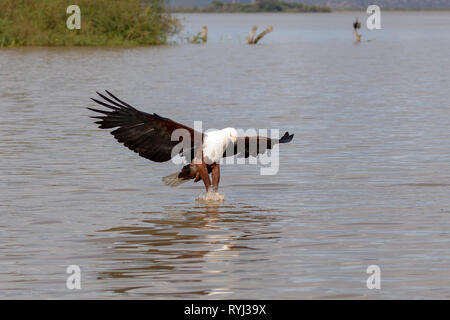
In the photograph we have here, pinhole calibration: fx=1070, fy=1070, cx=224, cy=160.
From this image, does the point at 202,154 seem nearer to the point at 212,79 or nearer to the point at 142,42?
the point at 212,79

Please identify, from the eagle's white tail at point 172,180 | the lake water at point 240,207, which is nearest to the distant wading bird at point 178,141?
the eagle's white tail at point 172,180

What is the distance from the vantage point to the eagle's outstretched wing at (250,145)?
13059mm

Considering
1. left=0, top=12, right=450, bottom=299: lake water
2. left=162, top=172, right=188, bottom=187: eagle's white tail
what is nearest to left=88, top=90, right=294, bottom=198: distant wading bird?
left=162, top=172, right=188, bottom=187: eagle's white tail

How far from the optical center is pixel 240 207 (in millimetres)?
13570

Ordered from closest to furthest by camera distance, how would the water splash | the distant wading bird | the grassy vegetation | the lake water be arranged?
the lake water < the distant wading bird < the water splash < the grassy vegetation

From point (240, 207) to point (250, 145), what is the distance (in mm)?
871

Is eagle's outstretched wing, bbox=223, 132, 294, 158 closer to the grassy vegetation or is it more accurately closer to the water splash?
the water splash

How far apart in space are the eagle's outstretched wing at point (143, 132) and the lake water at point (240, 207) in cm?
77

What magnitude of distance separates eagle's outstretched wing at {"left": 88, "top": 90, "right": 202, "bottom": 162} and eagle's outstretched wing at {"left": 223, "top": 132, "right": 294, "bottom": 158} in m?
0.48

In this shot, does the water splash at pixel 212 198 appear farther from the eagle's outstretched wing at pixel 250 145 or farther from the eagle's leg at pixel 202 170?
the eagle's outstretched wing at pixel 250 145

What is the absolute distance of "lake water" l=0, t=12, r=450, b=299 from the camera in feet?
30.9

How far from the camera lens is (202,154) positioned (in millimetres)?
12984

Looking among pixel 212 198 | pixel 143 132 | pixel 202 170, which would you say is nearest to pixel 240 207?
pixel 212 198

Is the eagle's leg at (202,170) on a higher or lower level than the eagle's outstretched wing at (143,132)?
lower
